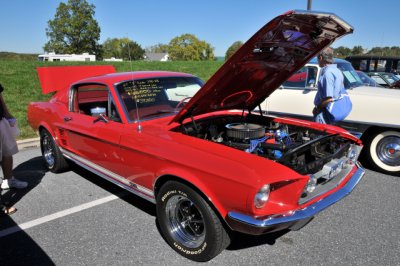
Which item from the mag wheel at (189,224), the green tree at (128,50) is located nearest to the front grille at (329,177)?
the mag wheel at (189,224)

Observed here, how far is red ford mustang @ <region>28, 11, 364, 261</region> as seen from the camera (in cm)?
220

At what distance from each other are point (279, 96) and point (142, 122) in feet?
10.8

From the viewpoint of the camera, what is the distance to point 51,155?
4797 mm

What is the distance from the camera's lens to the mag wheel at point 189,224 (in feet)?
7.72

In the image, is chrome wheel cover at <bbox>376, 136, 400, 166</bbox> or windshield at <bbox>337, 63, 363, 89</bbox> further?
windshield at <bbox>337, 63, 363, 89</bbox>

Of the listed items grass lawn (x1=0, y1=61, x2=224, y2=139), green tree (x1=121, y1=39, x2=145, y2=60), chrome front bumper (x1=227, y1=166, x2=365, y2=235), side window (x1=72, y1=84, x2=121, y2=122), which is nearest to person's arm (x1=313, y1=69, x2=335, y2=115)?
chrome front bumper (x1=227, y1=166, x2=365, y2=235)

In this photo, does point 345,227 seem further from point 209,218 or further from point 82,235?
point 82,235

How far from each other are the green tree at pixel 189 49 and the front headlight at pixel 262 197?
86711 mm

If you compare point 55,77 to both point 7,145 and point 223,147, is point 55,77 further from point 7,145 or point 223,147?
point 223,147

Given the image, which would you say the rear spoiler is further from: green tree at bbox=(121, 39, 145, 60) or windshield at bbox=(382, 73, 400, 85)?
windshield at bbox=(382, 73, 400, 85)

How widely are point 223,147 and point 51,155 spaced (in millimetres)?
3322

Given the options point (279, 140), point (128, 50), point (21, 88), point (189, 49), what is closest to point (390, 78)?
point (279, 140)

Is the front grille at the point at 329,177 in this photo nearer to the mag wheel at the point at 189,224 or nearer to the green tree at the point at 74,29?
the mag wheel at the point at 189,224

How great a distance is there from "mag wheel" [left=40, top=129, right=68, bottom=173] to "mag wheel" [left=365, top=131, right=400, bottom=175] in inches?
176
